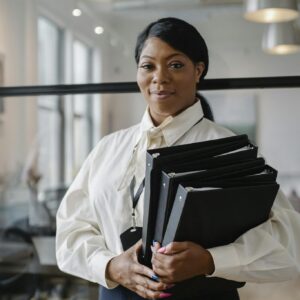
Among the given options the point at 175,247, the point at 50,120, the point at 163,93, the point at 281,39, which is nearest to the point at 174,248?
the point at 175,247

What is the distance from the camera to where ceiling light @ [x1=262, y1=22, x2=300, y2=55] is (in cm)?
150

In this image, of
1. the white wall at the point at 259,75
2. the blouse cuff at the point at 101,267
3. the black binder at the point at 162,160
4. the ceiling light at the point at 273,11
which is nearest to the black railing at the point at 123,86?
the white wall at the point at 259,75

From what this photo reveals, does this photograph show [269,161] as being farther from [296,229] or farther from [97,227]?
[97,227]

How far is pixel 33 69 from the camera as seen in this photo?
191 cm

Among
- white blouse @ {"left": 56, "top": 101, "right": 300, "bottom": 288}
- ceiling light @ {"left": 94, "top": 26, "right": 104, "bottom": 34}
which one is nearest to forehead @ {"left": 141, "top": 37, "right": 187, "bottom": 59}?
white blouse @ {"left": 56, "top": 101, "right": 300, "bottom": 288}

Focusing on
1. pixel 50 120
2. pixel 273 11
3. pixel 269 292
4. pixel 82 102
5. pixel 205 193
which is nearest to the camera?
pixel 205 193

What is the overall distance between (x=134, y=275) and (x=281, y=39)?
0.93 m

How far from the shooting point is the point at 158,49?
3.43ft

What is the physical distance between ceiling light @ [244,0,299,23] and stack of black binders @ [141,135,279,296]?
0.77 meters

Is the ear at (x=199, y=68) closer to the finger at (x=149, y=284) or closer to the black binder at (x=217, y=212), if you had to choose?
the black binder at (x=217, y=212)

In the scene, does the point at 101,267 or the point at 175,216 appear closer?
the point at 175,216

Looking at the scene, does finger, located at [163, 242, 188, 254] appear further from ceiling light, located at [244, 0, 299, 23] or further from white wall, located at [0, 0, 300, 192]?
ceiling light, located at [244, 0, 299, 23]

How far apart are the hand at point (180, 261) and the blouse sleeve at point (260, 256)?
0.9 inches

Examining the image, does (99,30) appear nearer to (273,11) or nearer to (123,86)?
(123,86)
